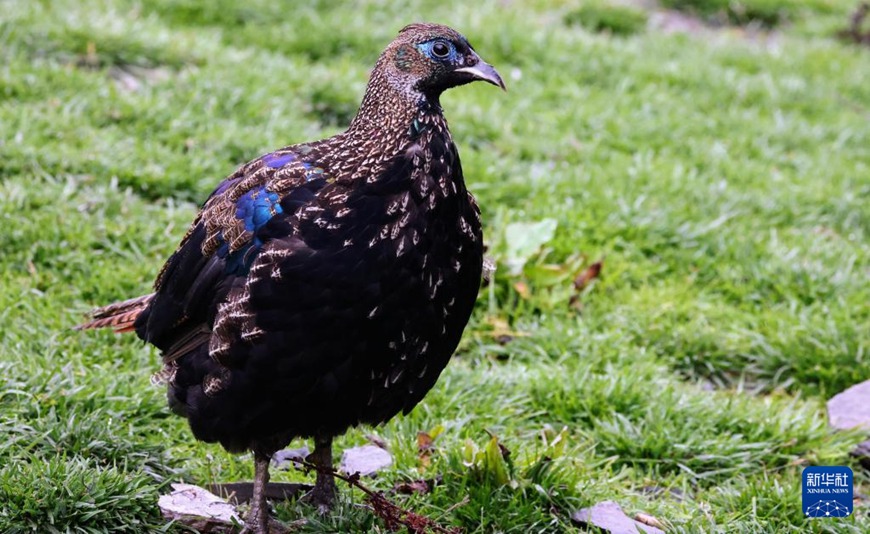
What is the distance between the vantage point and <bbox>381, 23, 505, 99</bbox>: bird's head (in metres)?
3.25

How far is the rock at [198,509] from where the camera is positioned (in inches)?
135

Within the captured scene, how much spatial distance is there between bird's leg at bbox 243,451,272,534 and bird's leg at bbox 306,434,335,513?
0.19 meters

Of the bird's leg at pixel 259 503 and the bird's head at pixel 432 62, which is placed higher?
the bird's head at pixel 432 62

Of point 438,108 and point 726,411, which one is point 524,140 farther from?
point 438,108

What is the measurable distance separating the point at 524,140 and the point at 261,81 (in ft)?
5.19

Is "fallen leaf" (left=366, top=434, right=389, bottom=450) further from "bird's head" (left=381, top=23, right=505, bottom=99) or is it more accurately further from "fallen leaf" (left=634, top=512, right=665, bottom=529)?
"bird's head" (left=381, top=23, right=505, bottom=99)

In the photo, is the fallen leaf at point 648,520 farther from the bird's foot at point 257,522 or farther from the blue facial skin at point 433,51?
the blue facial skin at point 433,51

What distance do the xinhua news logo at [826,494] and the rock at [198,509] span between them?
6.32 feet

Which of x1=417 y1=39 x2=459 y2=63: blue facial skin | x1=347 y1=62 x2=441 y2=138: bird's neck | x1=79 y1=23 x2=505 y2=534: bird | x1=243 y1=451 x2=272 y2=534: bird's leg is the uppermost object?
x1=417 y1=39 x2=459 y2=63: blue facial skin

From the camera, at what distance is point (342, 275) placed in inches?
121

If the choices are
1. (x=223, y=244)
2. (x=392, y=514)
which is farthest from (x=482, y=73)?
(x=392, y=514)

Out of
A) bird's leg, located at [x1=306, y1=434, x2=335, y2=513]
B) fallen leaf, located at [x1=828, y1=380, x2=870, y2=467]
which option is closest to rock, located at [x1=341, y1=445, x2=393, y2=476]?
bird's leg, located at [x1=306, y1=434, x2=335, y2=513]

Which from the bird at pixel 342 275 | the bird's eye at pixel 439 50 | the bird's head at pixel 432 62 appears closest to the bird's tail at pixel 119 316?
the bird at pixel 342 275

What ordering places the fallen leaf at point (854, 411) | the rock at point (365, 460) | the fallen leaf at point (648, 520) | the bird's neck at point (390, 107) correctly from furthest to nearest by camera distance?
the fallen leaf at point (854, 411) < the rock at point (365, 460) < the fallen leaf at point (648, 520) < the bird's neck at point (390, 107)
